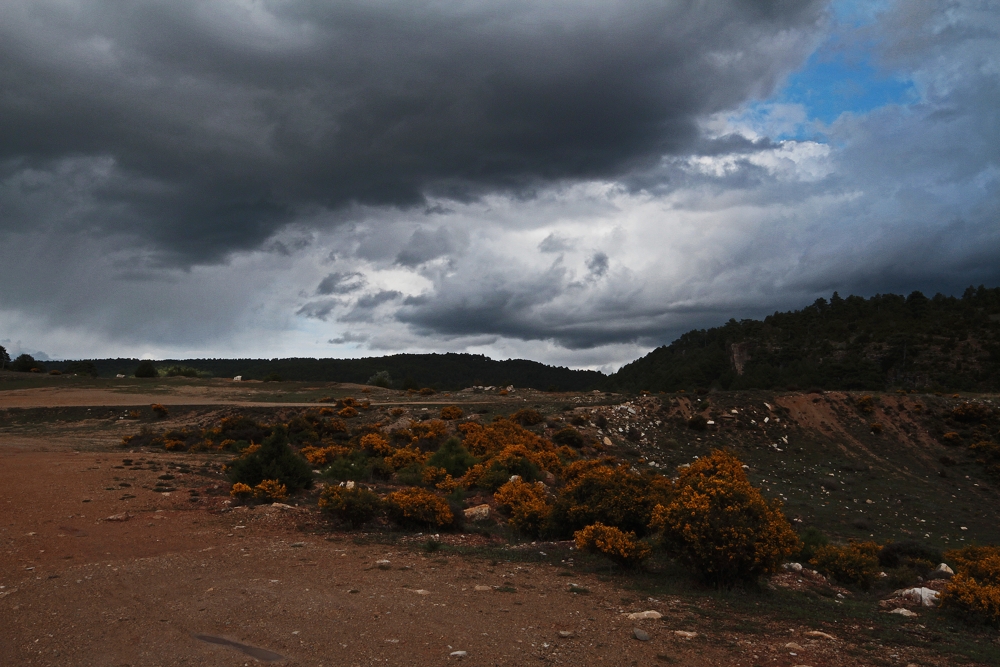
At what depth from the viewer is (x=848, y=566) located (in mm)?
11445

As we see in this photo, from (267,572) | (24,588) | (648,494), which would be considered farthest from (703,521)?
(24,588)

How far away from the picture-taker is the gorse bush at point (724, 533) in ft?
29.3

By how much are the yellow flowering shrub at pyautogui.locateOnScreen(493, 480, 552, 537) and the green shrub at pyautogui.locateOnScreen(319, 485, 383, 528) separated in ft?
9.79

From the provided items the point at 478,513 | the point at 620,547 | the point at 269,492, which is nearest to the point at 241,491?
the point at 269,492

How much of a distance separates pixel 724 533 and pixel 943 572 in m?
7.22

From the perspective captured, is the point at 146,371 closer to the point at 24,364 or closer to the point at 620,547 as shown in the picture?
the point at 24,364

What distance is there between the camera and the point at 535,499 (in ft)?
46.9

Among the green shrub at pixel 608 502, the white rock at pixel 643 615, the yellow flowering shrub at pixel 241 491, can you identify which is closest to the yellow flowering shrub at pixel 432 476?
the yellow flowering shrub at pixel 241 491

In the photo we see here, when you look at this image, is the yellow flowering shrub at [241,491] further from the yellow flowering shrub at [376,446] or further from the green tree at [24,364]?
the green tree at [24,364]

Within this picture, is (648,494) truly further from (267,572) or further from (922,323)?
(922,323)

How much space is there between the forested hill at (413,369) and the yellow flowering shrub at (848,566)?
340 ft

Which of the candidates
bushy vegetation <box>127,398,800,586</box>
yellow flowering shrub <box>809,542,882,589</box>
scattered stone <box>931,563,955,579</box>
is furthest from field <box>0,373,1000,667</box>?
scattered stone <box>931,563,955,579</box>

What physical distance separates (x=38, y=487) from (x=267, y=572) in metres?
9.89

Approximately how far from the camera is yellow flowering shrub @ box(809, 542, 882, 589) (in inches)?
447
